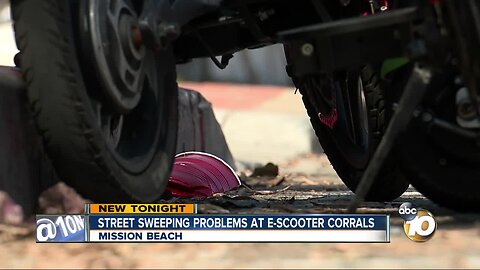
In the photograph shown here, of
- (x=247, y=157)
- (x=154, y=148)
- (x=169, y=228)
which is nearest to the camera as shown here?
(x=169, y=228)

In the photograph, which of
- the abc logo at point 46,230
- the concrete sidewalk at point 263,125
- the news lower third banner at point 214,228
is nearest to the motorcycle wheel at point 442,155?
the news lower third banner at point 214,228

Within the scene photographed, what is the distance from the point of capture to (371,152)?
3.79m

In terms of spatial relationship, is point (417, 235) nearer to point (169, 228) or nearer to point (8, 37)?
point (169, 228)

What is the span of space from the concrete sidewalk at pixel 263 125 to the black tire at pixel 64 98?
5.07 metres

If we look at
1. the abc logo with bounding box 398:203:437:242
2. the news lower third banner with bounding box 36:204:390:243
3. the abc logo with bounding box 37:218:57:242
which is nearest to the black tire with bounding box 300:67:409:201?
the abc logo with bounding box 398:203:437:242

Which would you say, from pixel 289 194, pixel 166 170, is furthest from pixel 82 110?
pixel 289 194

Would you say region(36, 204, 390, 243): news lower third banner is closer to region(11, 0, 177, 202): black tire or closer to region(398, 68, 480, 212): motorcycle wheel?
region(11, 0, 177, 202): black tire

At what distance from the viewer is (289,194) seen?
436cm

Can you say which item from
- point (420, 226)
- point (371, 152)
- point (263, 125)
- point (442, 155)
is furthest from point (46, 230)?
point (263, 125)

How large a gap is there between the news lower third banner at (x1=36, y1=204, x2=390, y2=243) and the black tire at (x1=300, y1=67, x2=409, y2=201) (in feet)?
2.93

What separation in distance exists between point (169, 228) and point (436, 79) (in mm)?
915

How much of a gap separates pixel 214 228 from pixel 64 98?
0.57m

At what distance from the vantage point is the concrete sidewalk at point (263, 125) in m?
9.60

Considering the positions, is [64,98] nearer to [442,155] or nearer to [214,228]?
[214,228]
